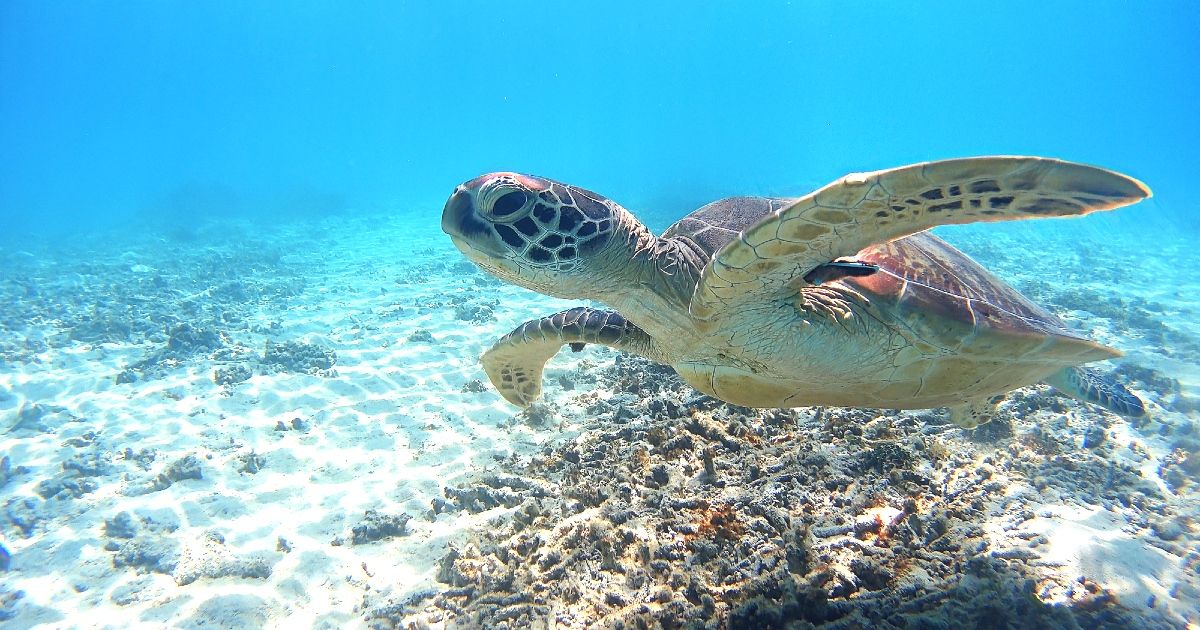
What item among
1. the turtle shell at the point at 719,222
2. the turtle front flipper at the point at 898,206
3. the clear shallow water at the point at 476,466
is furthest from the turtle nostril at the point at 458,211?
the clear shallow water at the point at 476,466

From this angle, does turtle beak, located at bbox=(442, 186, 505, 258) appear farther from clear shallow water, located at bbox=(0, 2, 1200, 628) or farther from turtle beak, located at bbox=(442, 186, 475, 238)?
clear shallow water, located at bbox=(0, 2, 1200, 628)

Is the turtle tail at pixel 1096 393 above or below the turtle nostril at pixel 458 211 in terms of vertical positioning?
below

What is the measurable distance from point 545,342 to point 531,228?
151cm

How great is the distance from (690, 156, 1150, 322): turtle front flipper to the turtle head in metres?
0.61

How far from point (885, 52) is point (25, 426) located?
553 feet

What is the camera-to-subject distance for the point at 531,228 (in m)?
2.28

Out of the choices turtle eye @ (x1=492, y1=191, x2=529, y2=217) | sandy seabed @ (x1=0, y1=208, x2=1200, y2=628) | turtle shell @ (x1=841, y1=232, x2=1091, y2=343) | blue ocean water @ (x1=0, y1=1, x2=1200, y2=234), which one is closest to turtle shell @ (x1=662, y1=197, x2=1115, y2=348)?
turtle shell @ (x1=841, y1=232, x2=1091, y2=343)

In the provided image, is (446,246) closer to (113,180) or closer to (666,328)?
(666,328)

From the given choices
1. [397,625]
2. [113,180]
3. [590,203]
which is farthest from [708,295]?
[113,180]

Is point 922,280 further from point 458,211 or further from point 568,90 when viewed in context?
point 568,90

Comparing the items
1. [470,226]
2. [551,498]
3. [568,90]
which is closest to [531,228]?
[470,226]

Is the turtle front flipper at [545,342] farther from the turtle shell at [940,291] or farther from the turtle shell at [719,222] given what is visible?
the turtle shell at [940,291]

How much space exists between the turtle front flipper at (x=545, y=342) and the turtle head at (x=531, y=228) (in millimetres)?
886

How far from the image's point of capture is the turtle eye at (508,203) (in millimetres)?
2236
